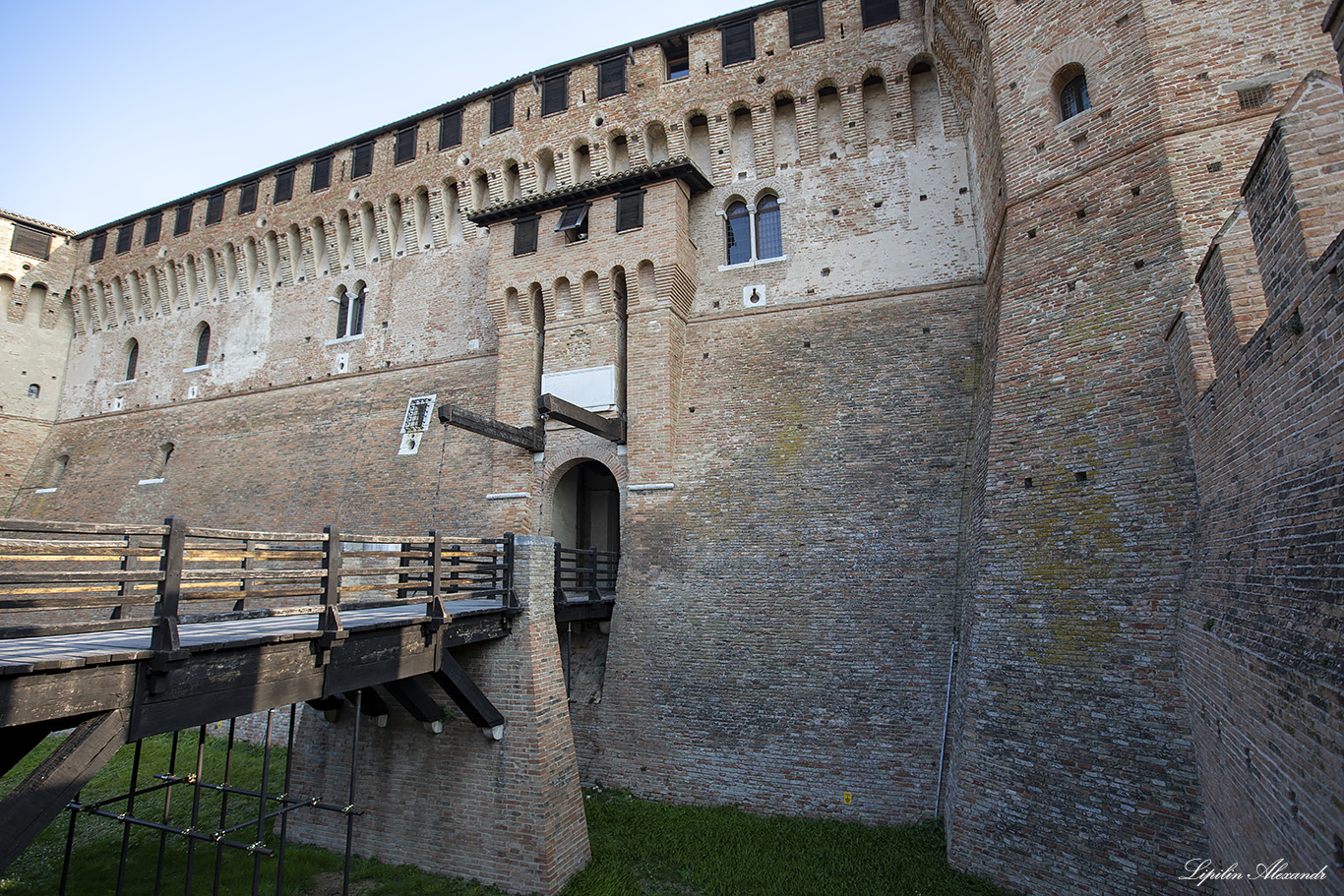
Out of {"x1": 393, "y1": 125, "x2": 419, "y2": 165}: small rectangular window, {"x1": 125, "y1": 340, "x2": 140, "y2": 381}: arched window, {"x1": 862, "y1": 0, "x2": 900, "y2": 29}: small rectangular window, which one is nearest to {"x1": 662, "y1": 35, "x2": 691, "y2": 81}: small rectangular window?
{"x1": 862, "y1": 0, "x2": 900, "y2": 29}: small rectangular window

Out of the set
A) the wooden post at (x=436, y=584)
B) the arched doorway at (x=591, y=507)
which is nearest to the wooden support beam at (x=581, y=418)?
the arched doorway at (x=591, y=507)

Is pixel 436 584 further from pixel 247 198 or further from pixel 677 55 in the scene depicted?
pixel 247 198

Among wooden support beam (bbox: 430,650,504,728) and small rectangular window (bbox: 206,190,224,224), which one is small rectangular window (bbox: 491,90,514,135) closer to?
small rectangular window (bbox: 206,190,224,224)

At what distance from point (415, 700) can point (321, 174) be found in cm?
1636

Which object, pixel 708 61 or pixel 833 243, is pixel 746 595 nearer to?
pixel 833 243

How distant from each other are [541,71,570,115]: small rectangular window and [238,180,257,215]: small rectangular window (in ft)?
31.8

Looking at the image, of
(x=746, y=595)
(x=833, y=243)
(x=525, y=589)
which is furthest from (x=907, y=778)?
(x=833, y=243)

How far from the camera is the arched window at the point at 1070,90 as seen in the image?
901cm

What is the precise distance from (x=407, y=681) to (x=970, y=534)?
7.61 metres

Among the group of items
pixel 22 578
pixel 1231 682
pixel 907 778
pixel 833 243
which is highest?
pixel 833 243

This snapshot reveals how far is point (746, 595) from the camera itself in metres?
10.9

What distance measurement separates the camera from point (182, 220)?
67.6 feet

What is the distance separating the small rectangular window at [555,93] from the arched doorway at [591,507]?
323 inches

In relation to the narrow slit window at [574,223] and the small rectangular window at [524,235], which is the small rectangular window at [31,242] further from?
the narrow slit window at [574,223]
